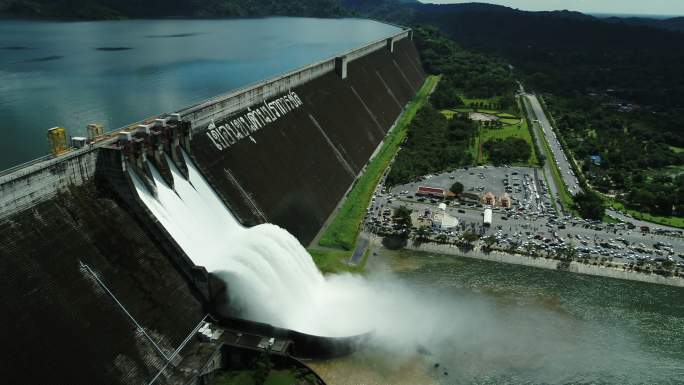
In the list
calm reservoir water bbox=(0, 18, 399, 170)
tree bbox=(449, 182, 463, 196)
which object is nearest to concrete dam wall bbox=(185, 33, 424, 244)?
tree bbox=(449, 182, 463, 196)

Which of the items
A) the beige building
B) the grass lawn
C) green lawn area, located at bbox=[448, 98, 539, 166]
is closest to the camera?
the grass lawn

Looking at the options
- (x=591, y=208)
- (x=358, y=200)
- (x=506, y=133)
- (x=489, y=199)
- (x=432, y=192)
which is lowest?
(x=591, y=208)

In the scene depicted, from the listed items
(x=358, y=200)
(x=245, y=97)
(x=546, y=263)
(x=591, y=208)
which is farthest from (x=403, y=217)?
(x=591, y=208)

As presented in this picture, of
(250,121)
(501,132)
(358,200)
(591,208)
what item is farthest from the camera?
(501,132)

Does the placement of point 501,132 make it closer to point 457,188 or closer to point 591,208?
point 457,188

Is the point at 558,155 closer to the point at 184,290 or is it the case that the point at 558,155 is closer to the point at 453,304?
the point at 453,304

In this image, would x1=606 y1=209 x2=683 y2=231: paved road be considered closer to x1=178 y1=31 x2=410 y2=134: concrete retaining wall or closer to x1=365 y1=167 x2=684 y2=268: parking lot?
x1=365 y1=167 x2=684 y2=268: parking lot

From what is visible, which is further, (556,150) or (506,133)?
(506,133)
